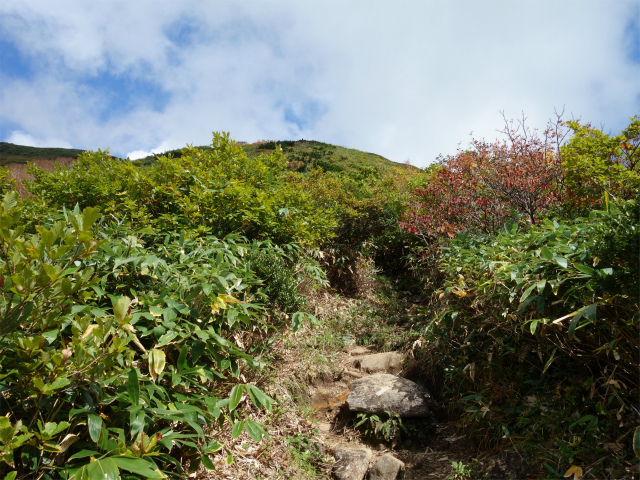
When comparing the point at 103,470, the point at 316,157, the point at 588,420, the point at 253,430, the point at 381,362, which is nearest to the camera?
the point at 103,470

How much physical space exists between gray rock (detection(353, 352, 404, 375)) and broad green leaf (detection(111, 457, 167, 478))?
3.17 m

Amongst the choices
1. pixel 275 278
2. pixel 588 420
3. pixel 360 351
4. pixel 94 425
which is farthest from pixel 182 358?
pixel 360 351

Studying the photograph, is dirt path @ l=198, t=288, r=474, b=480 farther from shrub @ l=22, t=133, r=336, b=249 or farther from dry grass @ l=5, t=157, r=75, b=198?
→ dry grass @ l=5, t=157, r=75, b=198

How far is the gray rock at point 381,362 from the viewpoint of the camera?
4.30 m

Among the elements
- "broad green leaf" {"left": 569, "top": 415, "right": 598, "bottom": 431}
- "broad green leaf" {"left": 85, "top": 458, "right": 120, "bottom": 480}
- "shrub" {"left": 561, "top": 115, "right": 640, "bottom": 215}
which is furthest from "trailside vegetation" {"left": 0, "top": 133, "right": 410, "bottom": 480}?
"shrub" {"left": 561, "top": 115, "right": 640, "bottom": 215}

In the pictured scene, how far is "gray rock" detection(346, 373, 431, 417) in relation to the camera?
346cm

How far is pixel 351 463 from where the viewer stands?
10.0 ft

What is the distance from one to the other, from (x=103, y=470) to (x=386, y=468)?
7.49 ft

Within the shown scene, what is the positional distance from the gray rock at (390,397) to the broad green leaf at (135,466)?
2.43 m

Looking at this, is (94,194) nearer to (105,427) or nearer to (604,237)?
(105,427)

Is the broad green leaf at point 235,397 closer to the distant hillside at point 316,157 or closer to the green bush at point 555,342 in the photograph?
the green bush at point 555,342

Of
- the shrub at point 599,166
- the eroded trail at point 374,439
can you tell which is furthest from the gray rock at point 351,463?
the shrub at point 599,166

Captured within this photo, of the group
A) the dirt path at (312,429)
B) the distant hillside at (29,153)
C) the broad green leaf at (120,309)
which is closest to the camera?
the broad green leaf at (120,309)

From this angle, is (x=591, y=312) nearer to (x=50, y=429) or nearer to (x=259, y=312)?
(x=259, y=312)
